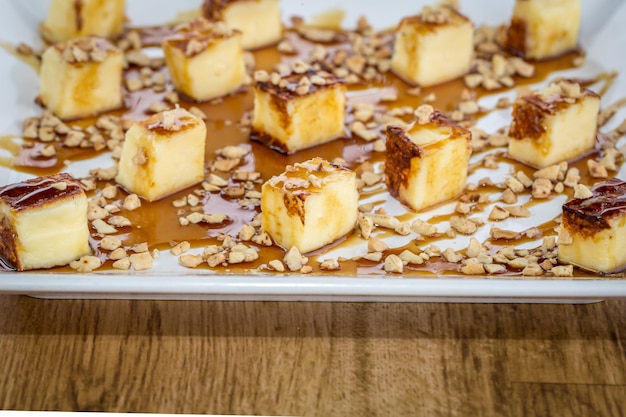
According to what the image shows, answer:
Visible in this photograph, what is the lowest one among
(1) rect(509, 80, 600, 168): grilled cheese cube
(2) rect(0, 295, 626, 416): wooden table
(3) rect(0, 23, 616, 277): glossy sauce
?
(2) rect(0, 295, 626, 416): wooden table

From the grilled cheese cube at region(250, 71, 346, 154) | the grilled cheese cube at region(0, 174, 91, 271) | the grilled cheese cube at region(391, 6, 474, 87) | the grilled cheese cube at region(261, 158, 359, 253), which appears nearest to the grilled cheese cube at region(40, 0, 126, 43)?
the grilled cheese cube at region(250, 71, 346, 154)

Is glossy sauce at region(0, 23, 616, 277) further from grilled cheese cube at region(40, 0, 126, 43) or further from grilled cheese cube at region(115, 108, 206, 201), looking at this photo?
grilled cheese cube at region(40, 0, 126, 43)

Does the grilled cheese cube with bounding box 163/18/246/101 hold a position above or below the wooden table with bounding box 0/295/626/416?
above

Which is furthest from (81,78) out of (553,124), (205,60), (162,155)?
(553,124)

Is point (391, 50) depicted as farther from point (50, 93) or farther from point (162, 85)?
point (50, 93)

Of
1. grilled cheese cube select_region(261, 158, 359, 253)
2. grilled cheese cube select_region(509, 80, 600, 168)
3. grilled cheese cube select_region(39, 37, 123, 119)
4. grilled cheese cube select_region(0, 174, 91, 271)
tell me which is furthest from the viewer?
grilled cheese cube select_region(39, 37, 123, 119)

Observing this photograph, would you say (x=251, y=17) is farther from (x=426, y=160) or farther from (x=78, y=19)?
(x=426, y=160)

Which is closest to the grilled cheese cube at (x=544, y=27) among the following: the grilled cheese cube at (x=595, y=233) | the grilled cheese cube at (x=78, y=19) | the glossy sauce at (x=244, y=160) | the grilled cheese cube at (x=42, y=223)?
the glossy sauce at (x=244, y=160)
